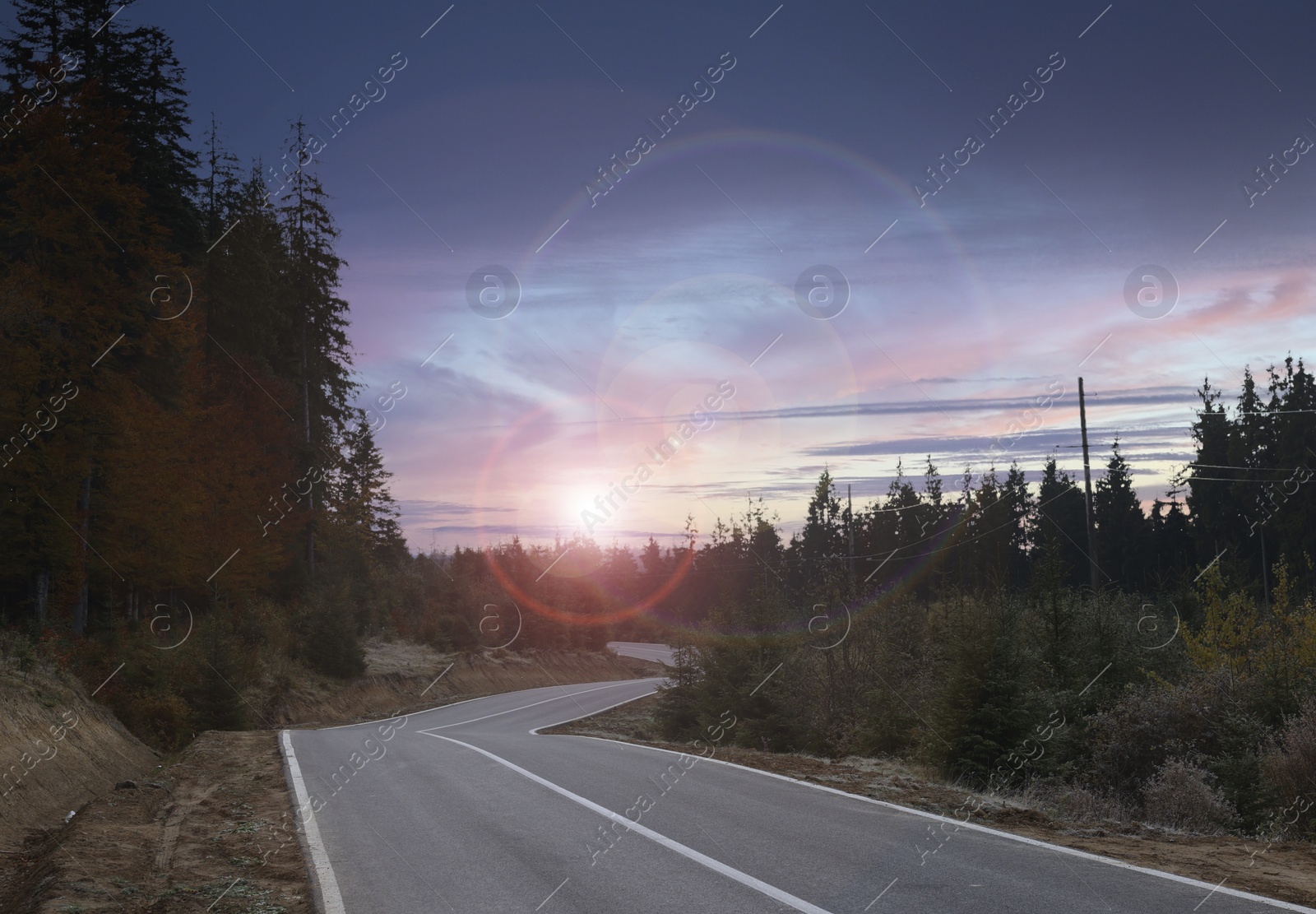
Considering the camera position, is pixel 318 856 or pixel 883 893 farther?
pixel 318 856

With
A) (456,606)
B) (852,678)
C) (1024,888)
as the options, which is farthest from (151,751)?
(456,606)

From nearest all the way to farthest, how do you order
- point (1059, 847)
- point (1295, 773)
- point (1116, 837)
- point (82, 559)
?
1. point (1059, 847)
2. point (1116, 837)
3. point (1295, 773)
4. point (82, 559)

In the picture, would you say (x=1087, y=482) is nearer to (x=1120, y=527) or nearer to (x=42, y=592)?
(x=42, y=592)

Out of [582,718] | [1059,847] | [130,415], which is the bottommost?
[582,718]

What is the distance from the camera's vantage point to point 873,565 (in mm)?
98500

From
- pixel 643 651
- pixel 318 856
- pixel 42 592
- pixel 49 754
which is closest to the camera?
pixel 318 856

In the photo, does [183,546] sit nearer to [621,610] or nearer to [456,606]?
[456,606]

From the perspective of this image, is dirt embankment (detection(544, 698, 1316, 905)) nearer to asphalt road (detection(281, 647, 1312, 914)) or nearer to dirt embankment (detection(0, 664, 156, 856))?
asphalt road (detection(281, 647, 1312, 914))

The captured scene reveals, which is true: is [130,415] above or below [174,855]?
above

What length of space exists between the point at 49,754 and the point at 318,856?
812cm

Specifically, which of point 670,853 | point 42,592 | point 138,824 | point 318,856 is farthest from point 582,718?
point 670,853

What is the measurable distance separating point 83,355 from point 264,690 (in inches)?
526

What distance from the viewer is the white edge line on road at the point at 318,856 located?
657cm

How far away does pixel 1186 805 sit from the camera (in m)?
10.5
